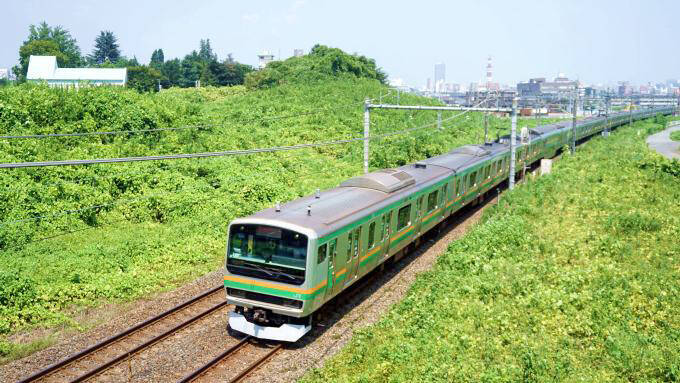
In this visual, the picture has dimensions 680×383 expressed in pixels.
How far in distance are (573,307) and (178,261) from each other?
39.8 feet

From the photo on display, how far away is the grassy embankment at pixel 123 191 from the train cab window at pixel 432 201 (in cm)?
748

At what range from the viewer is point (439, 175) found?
22.1 meters

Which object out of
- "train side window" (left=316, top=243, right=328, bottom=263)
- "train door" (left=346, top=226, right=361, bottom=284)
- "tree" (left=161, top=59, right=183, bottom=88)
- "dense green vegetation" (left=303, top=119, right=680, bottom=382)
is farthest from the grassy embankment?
"tree" (left=161, top=59, right=183, bottom=88)

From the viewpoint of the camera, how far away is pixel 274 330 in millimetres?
13266

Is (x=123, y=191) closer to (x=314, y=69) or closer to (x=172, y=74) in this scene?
(x=314, y=69)

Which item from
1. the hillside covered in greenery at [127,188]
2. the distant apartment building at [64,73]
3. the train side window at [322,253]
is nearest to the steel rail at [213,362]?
the train side window at [322,253]

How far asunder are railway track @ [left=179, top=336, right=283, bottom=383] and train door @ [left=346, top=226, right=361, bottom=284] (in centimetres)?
254

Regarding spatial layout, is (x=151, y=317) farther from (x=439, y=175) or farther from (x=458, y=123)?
(x=458, y=123)

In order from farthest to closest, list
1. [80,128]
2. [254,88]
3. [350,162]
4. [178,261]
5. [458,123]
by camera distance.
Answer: [254,88] < [458,123] < [350,162] < [80,128] < [178,261]

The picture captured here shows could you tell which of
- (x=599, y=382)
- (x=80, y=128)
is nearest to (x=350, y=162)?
(x=80, y=128)

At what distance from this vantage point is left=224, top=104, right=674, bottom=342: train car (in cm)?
1282

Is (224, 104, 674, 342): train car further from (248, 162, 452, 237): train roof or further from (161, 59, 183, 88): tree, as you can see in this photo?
(161, 59, 183, 88): tree

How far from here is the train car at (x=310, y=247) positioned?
12.8m

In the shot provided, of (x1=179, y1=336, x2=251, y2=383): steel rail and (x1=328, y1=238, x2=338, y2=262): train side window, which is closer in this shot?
(x1=179, y1=336, x2=251, y2=383): steel rail
